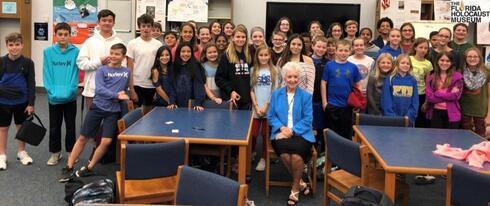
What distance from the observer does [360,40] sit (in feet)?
15.0

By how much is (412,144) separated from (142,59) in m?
2.70

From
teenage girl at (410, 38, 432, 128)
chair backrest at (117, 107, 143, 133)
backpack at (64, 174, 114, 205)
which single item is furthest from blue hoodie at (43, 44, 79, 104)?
teenage girl at (410, 38, 432, 128)

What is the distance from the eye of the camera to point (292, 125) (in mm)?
3713

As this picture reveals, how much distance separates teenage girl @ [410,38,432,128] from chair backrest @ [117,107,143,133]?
8.73 feet

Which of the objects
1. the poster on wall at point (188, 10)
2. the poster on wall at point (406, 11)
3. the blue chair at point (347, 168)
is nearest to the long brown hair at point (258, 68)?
the blue chair at point (347, 168)

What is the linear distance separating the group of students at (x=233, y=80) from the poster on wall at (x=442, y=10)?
10.2 feet

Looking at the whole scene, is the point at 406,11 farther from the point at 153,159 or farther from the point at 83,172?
the point at 153,159

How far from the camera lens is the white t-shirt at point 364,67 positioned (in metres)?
4.55

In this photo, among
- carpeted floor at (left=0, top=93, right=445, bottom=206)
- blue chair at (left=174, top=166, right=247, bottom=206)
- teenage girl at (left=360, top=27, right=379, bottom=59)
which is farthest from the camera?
teenage girl at (left=360, top=27, right=379, bottom=59)

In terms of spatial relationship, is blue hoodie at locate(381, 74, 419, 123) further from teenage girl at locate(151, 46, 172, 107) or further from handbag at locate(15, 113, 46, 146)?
handbag at locate(15, 113, 46, 146)

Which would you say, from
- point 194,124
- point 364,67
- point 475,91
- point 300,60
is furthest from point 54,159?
point 475,91

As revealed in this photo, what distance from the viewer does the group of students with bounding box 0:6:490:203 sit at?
418cm

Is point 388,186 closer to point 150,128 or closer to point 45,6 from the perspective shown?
point 150,128

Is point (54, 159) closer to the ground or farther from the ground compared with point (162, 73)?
closer to the ground
